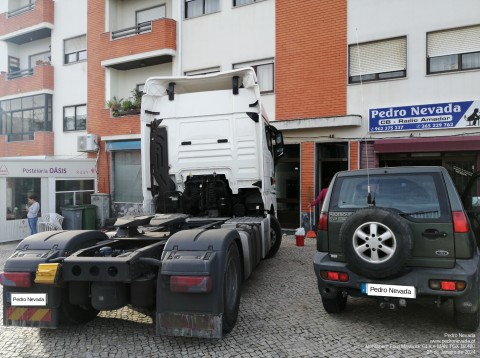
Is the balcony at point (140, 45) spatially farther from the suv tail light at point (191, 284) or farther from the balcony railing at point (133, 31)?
the suv tail light at point (191, 284)

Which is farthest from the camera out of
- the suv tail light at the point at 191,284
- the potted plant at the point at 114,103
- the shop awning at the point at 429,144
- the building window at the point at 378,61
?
the potted plant at the point at 114,103

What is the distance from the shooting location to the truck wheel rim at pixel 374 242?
353cm

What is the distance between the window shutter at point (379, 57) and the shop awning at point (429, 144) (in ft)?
7.03

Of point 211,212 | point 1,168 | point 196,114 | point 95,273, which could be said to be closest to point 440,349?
point 95,273

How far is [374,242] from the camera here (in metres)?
3.59

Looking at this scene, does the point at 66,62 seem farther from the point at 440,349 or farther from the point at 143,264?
the point at 440,349

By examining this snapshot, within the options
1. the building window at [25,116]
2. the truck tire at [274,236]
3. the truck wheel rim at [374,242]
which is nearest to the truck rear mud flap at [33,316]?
the truck wheel rim at [374,242]

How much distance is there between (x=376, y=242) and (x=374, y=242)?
0.8 inches

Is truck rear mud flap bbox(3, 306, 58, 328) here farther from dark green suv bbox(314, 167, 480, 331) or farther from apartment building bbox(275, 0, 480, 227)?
apartment building bbox(275, 0, 480, 227)

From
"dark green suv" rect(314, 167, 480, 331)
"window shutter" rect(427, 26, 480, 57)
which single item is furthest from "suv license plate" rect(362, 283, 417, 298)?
"window shutter" rect(427, 26, 480, 57)

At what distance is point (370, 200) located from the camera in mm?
3918

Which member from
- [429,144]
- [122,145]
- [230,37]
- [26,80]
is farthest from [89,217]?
[429,144]

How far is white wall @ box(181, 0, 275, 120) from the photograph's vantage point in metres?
11.9

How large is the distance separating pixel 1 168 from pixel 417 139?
1153cm
